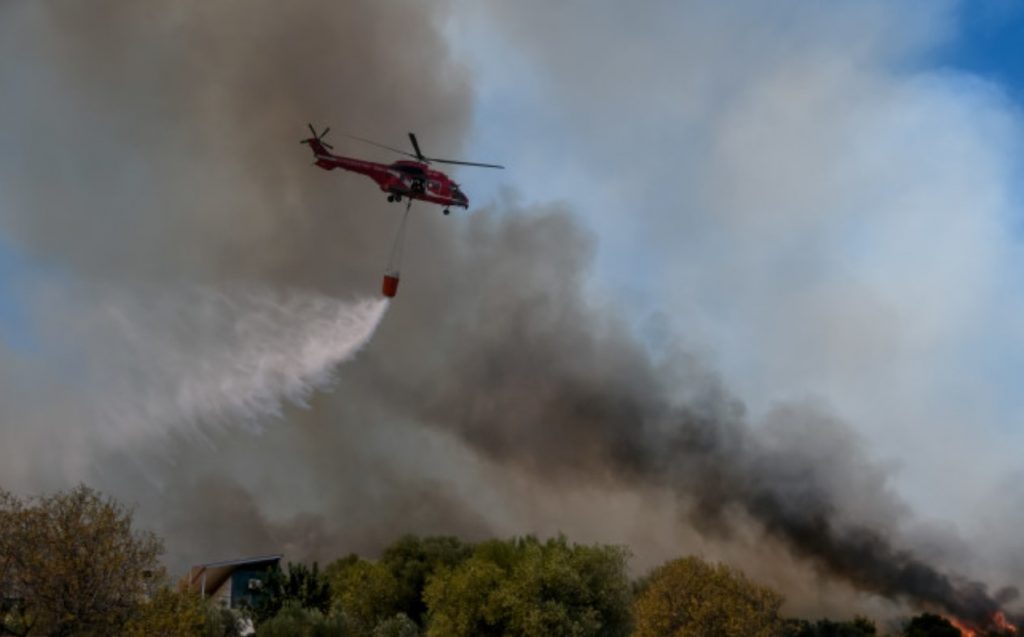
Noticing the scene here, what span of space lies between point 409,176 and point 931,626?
104m

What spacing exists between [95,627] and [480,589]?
49903mm

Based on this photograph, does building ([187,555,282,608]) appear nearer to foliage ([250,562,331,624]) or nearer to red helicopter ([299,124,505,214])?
foliage ([250,562,331,624])

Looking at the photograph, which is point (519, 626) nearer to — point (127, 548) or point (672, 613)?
point (672, 613)

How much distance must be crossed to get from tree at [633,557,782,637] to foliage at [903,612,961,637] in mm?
71395

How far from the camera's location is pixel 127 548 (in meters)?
58.9

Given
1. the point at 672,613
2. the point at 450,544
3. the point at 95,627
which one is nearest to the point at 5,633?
the point at 95,627

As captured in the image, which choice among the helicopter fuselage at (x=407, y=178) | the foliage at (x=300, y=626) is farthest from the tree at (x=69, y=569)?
the helicopter fuselage at (x=407, y=178)

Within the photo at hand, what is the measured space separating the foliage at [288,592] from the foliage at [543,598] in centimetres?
1239

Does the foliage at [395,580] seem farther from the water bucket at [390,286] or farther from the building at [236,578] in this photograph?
the water bucket at [390,286]

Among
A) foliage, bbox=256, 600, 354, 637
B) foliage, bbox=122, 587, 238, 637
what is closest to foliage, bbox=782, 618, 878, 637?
foliage, bbox=256, 600, 354, 637

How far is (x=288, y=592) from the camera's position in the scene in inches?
4060

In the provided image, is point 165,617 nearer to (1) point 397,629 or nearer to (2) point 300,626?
(2) point 300,626

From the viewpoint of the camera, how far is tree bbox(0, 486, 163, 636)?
2201 inches

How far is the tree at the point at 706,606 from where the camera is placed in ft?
260
